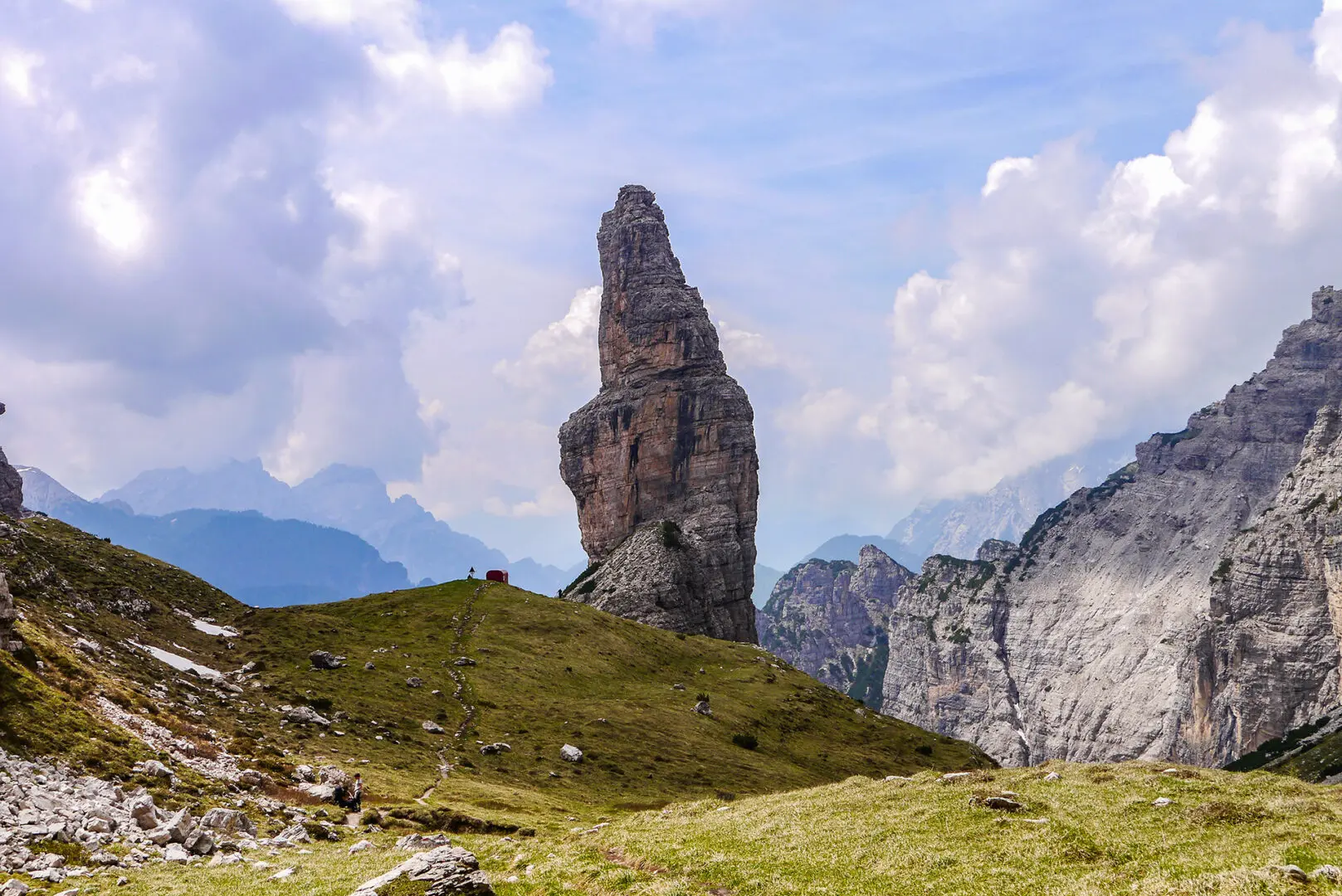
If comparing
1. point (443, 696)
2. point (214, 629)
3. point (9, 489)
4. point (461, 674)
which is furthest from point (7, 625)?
point (9, 489)

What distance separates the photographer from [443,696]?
110125mm

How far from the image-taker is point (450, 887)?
23969mm

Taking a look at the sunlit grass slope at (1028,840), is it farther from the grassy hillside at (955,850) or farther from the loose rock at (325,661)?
the loose rock at (325,661)

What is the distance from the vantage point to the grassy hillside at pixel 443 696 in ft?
213

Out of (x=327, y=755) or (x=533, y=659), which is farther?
(x=533, y=659)

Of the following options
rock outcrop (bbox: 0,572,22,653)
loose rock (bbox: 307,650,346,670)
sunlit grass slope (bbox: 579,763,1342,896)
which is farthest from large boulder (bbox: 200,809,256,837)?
loose rock (bbox: 307,650,346,670)

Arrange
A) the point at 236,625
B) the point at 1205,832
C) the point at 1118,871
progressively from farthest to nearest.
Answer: the point at 236,625 → the point at 1205,832 → the point at 1118,871

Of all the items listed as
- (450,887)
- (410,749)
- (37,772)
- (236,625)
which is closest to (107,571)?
(236,625)

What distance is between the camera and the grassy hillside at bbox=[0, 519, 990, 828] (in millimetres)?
65000

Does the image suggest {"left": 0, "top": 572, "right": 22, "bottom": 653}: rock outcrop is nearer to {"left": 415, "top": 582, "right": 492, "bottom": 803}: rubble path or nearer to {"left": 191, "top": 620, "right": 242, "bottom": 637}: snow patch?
{"left": 415, "top": 582, "right": 492, "bottom": 803}: rubble path

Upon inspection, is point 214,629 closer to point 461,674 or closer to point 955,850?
point 461,674

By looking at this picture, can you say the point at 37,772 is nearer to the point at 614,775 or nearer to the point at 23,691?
the point at 23,691

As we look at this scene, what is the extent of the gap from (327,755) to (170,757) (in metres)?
23.8

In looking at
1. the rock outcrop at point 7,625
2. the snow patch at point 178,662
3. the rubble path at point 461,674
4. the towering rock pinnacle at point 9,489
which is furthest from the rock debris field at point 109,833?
the towering rock pinnacle at point 9,489
